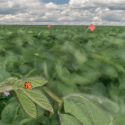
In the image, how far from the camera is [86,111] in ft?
1.83

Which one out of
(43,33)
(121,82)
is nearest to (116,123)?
(121,82)

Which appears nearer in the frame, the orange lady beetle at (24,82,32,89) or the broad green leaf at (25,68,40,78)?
the orange lady beetle at (24,82,32,89)

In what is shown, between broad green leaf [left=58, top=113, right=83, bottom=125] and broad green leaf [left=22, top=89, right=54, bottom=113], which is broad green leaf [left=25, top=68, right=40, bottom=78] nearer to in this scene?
broad green leaf [left=22, top=89, right=54, bottom=113]

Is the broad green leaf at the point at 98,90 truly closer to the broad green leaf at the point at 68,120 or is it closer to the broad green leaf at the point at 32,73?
the broad green leaf at the point at 68,120

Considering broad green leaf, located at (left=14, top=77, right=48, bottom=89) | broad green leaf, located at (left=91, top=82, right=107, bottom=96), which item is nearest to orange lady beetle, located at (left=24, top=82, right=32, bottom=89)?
broad green leaf, located at (left=14, top=77, right=48, bottom=89)

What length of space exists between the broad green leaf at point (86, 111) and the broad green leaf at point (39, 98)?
0.07 meters

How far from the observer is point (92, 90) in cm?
69

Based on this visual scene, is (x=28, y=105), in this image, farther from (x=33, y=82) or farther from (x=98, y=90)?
(x=98, y=90)

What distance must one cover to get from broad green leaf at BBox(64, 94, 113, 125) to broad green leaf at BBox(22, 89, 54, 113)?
2.7 inches

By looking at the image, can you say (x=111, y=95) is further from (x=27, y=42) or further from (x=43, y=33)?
(x=43, y=33)

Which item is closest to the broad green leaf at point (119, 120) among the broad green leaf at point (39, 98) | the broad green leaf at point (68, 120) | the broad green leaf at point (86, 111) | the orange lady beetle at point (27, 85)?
the broad green leaf at point (86, 111)

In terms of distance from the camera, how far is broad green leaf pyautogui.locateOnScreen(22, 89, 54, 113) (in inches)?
22.6

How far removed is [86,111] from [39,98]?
18 centimetres

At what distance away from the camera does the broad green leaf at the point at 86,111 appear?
1.79ft
